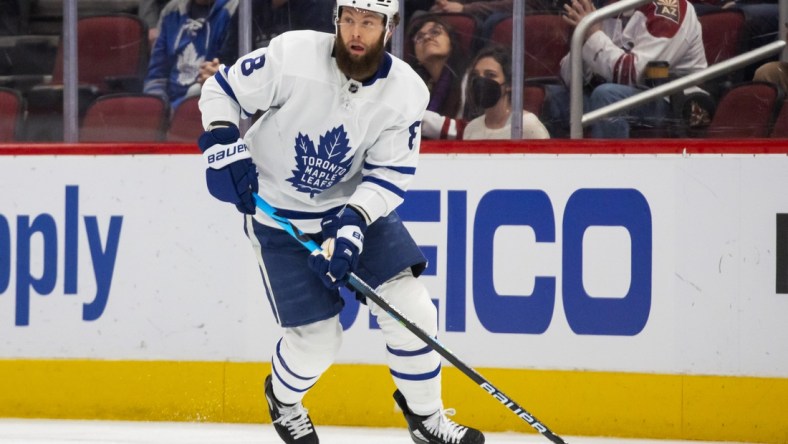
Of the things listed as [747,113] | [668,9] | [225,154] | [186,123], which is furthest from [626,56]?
[225,154]

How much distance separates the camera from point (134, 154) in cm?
Answer: 432

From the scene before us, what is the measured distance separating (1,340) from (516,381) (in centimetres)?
161

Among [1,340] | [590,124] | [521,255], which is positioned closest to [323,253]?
[521,255]

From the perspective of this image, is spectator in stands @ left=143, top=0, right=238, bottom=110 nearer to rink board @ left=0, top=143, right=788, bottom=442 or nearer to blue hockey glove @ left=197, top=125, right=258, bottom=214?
rink board @ left=0, top=143, right=788, bottom=442

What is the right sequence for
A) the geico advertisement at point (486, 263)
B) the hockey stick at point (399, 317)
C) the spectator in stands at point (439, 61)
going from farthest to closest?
the spectator in stands at point (439, 61), the geico advertisement at point (486, 263), the hockey stick at point (399, 317)

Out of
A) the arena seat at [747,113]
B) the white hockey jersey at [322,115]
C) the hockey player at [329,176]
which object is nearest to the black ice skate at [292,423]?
the hockey player at [329,176]

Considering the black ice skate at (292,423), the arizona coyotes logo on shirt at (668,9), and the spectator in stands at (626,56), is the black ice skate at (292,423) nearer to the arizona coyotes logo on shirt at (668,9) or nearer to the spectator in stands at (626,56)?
the spectator in stands at (626,56)

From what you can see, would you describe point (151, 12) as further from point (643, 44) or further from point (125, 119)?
point (643, 44)

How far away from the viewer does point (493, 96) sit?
14.0 ft

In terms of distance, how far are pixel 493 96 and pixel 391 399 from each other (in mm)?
978

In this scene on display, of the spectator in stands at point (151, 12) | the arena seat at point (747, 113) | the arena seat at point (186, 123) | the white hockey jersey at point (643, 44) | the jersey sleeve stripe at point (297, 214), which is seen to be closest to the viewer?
the jersey sleeve stripe at point (297, 214)

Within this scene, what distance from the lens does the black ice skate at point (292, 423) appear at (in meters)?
3.48

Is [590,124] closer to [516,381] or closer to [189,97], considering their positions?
[516,381]

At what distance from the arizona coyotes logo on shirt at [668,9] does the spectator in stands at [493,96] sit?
1.55 ft
